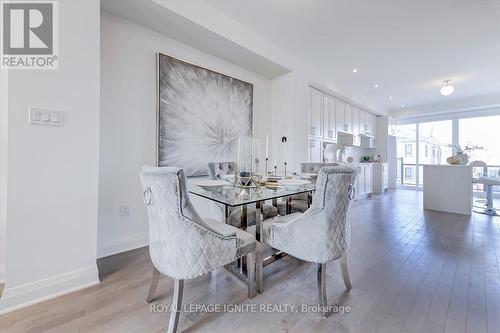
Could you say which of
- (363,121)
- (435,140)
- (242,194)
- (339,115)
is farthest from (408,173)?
(242,194)

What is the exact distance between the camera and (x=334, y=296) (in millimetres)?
1496

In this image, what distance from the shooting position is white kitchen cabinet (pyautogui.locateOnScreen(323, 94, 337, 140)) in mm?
4463

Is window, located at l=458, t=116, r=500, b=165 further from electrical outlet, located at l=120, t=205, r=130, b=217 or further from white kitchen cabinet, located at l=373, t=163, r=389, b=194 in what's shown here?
electrical outlet, located at l=120, t=205, r=130, b=217

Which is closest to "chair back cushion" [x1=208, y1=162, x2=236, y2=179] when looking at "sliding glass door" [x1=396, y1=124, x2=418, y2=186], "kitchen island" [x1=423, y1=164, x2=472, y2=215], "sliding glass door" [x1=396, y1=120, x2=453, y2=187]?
"kitchen island" [x1=423, y1=164, x2=472, y2=215]

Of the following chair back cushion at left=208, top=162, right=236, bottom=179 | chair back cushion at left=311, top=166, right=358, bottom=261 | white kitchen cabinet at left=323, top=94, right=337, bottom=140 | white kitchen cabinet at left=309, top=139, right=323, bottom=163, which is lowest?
chair back cushion at left=311, top=166, right=358, bottom=261

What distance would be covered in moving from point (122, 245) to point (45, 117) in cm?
141

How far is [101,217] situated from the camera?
6.93 feet

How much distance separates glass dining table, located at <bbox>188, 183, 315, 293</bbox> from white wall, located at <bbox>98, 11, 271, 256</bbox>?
2.81 ft

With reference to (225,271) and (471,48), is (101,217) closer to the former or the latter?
(225,271)

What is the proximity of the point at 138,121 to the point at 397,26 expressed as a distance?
342 centimetres

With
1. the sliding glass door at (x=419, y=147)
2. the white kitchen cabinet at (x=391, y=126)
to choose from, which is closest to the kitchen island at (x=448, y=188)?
the sliding glass door at (x=419, y=147)

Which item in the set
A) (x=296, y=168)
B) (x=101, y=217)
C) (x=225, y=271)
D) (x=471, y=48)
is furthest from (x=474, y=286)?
(x=471, y=48)

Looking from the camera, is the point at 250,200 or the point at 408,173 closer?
the point at 250,200

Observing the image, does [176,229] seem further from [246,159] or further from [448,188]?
[448,188]
